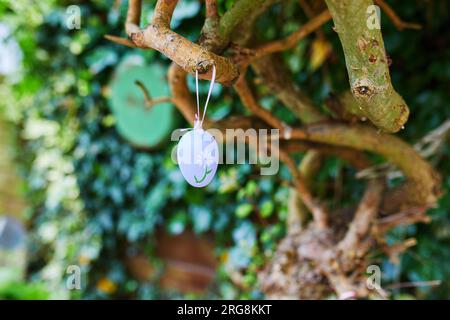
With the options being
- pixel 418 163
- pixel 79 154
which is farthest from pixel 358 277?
pixel 79 154

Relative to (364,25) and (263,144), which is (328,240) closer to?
(263,144)

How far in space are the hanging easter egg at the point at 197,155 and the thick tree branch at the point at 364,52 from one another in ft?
0.98

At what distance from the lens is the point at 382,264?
2096 millimetres

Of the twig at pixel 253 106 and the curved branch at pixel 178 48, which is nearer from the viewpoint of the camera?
the curved branch at pixel 178 48

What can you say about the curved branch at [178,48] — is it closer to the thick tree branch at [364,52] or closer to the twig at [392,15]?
the thick tree branch at [364,52]

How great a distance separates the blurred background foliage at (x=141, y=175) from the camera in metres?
2.14

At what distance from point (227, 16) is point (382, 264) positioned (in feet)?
4.63

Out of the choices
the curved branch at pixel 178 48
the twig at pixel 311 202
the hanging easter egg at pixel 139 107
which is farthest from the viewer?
the hanging easter egg at pixel 139 107

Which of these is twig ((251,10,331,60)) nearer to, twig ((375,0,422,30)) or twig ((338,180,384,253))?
twig ((375,0,422,30))

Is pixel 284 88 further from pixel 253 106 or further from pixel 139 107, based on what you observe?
pixel 139 107

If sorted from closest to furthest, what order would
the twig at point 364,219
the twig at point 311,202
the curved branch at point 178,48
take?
1. the curved branch at point 178,48
2. the twig at point 364,219
3. the twig at point 311,202

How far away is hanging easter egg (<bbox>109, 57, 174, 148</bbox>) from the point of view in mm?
2471

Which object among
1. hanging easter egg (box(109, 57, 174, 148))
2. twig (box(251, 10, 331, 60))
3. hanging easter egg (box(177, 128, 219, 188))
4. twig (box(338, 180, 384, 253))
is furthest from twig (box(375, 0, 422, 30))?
hanging easter egg (box(109, 57, 174, 148))

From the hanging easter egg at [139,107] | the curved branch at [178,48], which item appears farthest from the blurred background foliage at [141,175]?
the curved branch at [178,48]
